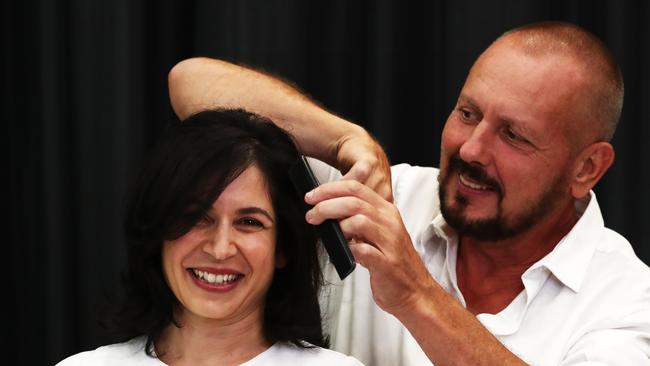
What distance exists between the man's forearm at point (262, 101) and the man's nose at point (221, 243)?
40 centimetres

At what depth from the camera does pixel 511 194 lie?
5.73 ft

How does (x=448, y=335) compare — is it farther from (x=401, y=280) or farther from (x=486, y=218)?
(x=486, y=218)

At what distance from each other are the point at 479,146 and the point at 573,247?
0.74 feet

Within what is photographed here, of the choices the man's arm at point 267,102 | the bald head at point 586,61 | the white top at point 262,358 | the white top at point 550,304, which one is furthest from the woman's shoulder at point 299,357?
the bald head at point 586,61

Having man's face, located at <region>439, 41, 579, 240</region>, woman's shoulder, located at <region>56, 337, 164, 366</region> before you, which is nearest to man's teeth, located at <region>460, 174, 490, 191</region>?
man's face, located at <region>439, 41, 579, 240</region>

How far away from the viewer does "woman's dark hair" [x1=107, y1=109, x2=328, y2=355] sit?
55.9 inches

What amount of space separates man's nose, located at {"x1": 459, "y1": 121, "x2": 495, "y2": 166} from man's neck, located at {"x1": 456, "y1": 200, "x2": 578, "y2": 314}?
0.15m

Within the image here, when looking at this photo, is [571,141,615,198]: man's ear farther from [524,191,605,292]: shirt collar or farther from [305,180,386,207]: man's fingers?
[305,180,386,207]: man's fingers

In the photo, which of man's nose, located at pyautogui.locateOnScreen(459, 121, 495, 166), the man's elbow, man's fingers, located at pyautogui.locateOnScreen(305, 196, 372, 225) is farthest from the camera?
the man's elbow

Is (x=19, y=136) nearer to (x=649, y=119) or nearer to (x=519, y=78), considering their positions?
(x=519, y=78)

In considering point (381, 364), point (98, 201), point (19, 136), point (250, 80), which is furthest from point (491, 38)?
point (19, 136)

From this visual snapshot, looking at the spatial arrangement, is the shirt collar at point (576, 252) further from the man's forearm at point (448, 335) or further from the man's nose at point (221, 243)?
the man's nose at point (221, 243)

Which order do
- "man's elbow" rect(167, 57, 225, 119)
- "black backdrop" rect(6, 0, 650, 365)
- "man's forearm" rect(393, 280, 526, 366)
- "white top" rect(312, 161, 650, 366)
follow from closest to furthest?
1. "man's forearm" rect(393, 280, 526, 366)
2. "white top" rect(312, 161, 650, 366)
3. "man's elbow" rect(167, 57, 225, 119)
4. "black backdrop" rect(6, 0, 650, 365)

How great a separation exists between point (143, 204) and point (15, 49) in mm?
888
